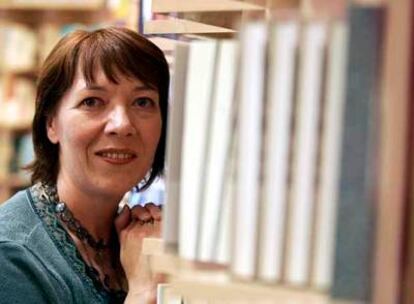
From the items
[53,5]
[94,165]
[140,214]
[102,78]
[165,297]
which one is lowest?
[165,297]

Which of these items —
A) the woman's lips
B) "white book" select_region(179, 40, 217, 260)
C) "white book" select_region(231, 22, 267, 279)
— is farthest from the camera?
the woman's lips

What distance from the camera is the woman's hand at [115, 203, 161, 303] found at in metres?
1.96

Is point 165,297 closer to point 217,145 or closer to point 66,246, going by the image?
point 66,246

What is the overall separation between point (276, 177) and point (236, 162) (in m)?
0.07

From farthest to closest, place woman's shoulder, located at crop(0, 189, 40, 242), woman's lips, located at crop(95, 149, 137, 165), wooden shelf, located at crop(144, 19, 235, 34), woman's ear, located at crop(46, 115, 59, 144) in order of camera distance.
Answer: woman's ear, located at crop(46, 115, 59, 144)
woman's lips, located at crop(95, 149, 137, 165)
woman's shoulder, located at crop(0, 189, 40, 242)
wooden shelf, located at crop(144, 19, 235, 34)

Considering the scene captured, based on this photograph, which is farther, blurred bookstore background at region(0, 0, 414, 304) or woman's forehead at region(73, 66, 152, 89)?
woman's forehead at region(73, 66, 152, 89)

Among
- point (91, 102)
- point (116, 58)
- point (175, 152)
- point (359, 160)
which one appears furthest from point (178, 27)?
point (359, 160)

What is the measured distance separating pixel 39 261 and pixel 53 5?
4.03 metres

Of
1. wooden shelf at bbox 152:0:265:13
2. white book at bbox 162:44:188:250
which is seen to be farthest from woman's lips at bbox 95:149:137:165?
white book at bbox 162:44:188:250

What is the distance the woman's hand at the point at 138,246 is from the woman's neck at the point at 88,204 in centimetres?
5

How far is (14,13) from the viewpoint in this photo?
19.5 ft

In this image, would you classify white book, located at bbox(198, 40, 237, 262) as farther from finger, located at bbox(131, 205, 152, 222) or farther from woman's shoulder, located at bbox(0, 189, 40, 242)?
finger, located at bbox(131, 205, 152, 222)

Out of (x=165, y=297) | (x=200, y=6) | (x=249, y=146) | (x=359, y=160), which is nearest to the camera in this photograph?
(x=359, y=160)

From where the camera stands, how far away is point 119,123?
79.7 inches
